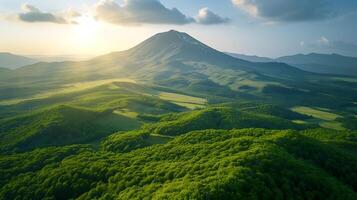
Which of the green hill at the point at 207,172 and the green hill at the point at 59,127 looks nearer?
the green hill at the point at 207,172

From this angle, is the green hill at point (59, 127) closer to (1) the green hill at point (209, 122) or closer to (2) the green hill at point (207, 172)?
(1) the green hill at point (209, 122)

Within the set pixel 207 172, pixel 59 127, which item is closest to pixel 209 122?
pixel 59 127

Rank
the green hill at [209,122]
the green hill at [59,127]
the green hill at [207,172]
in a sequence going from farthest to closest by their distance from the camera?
the green hill at [59,127] < the green hill at [209,122] < the green hill at [207,172]

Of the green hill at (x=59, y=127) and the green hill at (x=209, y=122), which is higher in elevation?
the green hill at (x=209, y=122)

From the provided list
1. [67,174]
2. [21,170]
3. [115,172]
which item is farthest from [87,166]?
[21,170]

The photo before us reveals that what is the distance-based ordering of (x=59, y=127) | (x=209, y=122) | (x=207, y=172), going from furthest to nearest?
1. (x=209, y=122)
2. (x=59, y=127)
3. (x=207, y=172)

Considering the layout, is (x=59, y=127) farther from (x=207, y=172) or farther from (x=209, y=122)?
(x=207, y=172)

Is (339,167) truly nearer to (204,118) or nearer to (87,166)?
(87,166)

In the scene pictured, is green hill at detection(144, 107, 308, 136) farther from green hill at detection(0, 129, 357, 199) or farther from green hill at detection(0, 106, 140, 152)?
green hill at detection(0, 129, 357, 199)

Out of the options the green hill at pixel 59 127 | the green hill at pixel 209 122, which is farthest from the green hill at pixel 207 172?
the green hill at pixel 59 127

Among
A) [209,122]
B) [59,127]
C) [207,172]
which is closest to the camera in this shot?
[207,172]

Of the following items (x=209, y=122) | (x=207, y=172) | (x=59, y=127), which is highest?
(x=207, y=172)

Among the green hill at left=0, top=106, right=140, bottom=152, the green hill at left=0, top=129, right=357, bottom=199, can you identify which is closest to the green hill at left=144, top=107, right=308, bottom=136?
the green hill at left=0, top=106, right=140, bottom=152
